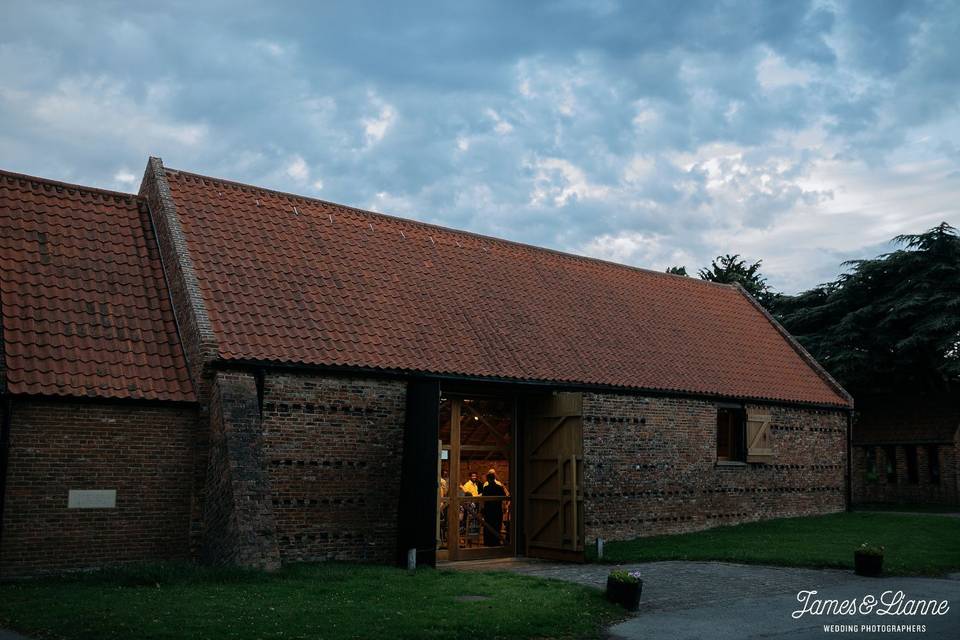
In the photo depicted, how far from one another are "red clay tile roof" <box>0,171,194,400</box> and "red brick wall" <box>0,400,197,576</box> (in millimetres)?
390

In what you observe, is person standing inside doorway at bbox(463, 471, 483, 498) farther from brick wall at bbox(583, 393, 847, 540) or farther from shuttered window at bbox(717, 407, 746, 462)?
shuttered window at bbox(717, 407, 746, 462)

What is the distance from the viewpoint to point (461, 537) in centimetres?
1638

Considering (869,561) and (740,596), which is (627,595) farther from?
(869,561)

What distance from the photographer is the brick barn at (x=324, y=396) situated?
500 inches

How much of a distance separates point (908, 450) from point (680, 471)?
14.8 m

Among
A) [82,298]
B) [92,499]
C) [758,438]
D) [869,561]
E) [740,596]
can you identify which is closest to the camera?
[740,596]

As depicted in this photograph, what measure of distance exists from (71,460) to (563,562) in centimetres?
842

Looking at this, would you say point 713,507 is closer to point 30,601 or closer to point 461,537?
point 461,537

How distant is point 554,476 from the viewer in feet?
53.8

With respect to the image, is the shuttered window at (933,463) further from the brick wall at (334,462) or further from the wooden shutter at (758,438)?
the brick wall at (334,462)

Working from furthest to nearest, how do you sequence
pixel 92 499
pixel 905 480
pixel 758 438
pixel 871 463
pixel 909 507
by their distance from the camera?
1. pixel 871 463
2. pixel 905 480
3. pixel 909 507
4. pixel 758 438
5. pixel 92 499

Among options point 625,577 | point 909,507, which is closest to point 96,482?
point 625,577

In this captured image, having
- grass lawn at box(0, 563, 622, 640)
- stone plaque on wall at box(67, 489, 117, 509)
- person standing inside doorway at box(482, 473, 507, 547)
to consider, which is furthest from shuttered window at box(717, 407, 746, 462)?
stone plaque on wall at box(67, 489, 117, 509)

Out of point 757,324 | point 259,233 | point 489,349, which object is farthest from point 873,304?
point 259,233
